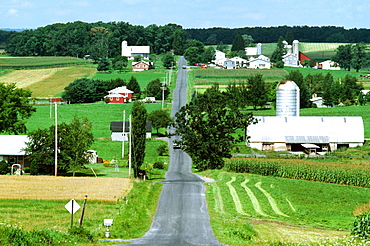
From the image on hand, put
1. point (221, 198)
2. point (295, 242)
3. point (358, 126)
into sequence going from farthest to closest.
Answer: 1. point (358, 126)
2. point (221, 198)
3. point (295, 242)

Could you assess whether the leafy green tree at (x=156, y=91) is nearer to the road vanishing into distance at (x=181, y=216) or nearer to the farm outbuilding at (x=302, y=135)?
the farm outbuilding at (x=302, y=135)

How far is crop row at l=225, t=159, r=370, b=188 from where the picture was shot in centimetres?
6975

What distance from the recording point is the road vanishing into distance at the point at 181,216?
36156 millimetres

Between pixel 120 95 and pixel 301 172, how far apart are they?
290ft

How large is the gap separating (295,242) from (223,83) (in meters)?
150

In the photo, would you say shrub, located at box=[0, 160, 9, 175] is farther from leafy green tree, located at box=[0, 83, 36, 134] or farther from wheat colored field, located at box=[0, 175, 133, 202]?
leafy green tree, located at box=[0, 83, 36, 134]

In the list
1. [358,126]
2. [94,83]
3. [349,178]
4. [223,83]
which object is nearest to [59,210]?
[349,178]

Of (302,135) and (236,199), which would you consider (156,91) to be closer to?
(302,135)

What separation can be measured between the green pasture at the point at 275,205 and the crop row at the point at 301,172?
275 centimetres

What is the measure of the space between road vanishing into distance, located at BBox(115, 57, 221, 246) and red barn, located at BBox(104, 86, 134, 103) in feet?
261

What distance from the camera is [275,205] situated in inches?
2080

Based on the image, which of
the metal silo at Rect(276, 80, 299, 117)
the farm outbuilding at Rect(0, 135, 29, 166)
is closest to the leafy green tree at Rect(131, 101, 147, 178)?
the farm outbuilding at Rect(0, 135, 29, 166)

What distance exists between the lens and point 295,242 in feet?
119

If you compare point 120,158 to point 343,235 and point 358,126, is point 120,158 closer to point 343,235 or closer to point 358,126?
point 358,126
